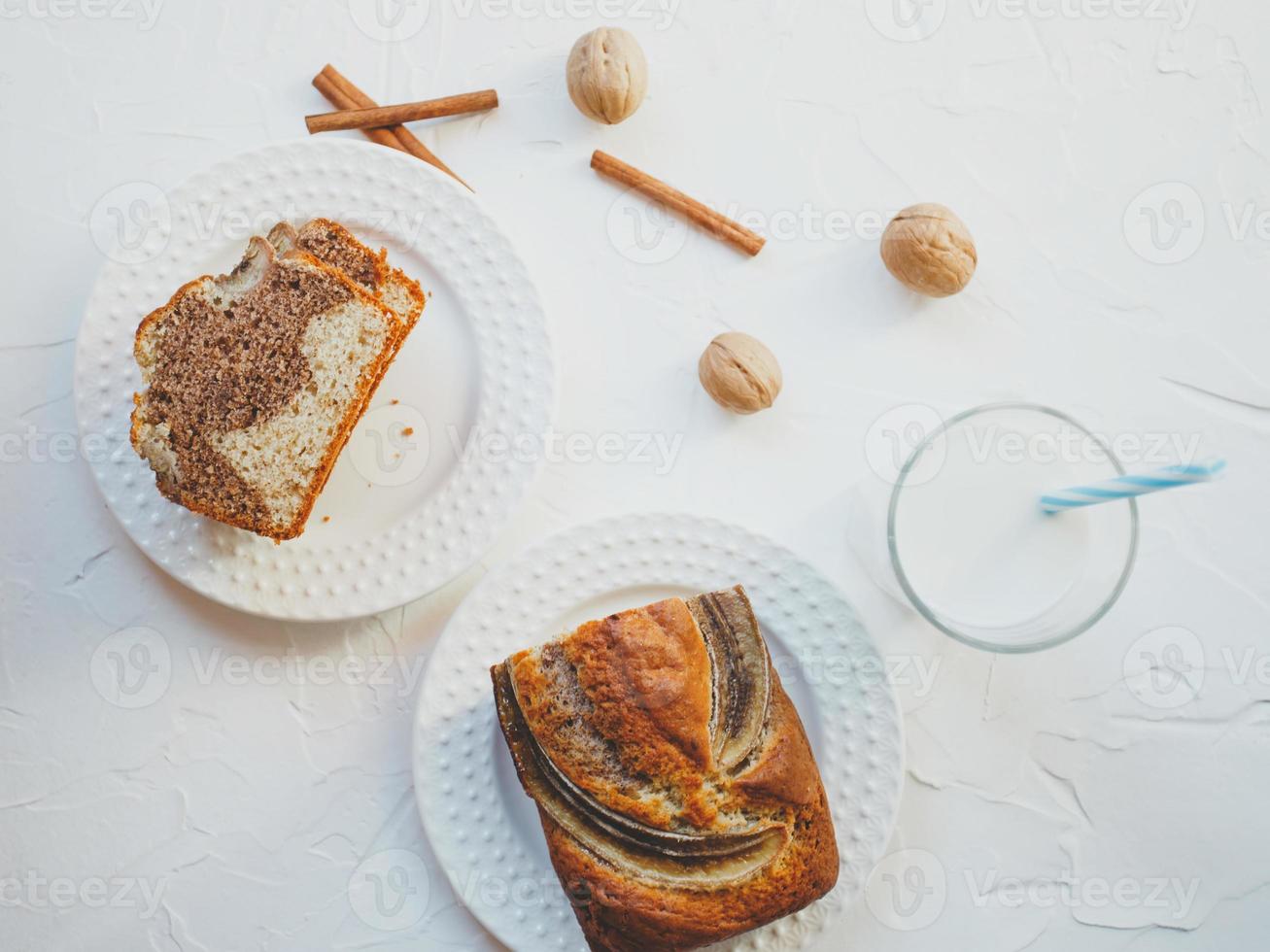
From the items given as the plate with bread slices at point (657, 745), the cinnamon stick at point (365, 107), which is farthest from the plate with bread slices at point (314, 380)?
the plate with bread slices at point (657, 745)

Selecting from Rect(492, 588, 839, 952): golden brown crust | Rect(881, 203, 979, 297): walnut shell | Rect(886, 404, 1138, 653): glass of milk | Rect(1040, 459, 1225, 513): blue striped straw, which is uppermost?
Rect(881, 203, 979, 297): walnut shell

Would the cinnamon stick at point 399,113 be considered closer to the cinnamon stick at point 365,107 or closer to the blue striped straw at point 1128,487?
the cinnamon stick at point 365,107

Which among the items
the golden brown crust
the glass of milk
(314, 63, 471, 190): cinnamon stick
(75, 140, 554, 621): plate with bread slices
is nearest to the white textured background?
(314, 63, 471, 190): cinnamon stick

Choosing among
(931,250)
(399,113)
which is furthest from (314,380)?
(931,250)

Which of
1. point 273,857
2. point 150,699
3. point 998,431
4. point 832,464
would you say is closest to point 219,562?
point 150,699

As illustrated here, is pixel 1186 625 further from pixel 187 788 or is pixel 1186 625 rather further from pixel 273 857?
Result: pixel 187 788

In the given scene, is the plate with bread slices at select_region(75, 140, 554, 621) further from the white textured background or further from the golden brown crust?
the golden brown crust
